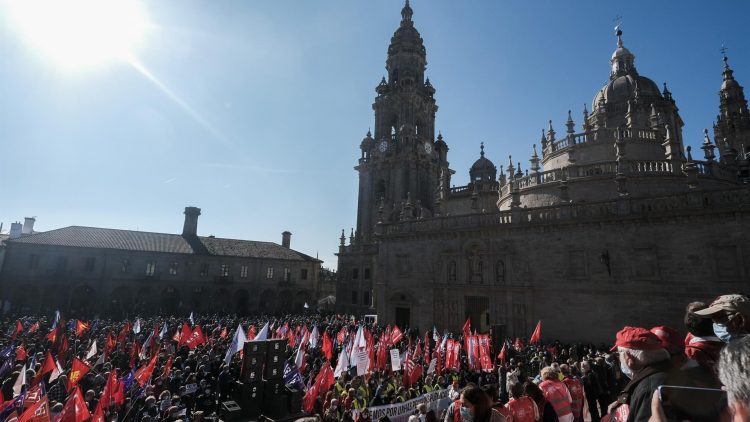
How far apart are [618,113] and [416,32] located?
112 ft

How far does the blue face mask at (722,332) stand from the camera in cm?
306

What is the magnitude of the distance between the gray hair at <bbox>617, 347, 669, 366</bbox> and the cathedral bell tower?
41487 mm

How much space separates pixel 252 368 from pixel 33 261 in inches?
1808

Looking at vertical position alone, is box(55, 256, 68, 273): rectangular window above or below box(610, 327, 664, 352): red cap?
above

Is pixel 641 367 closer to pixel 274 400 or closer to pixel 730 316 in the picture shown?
pixel 730 316

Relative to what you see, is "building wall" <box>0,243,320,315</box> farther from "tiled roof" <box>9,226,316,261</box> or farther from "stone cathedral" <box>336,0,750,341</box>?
"stone cathedral" <box>336,0,750,341</box>

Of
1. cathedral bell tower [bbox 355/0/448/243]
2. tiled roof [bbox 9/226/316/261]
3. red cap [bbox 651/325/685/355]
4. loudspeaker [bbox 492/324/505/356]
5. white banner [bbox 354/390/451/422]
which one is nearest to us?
red cap [bbox 651/325/685/355]

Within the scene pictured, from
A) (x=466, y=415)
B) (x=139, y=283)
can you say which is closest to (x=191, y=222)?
(x=139, y=283)

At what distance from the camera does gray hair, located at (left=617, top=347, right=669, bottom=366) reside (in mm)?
3117

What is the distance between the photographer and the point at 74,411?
7.63 meters

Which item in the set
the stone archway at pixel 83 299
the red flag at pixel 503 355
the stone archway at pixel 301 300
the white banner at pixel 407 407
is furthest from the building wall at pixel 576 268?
the stone archway at pixel 83 299

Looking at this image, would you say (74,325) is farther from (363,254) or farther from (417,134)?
(417,134)

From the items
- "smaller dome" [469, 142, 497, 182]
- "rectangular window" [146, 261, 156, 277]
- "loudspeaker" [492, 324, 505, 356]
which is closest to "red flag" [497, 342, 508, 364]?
"loudspeaker" [492, 324, 505, 356]

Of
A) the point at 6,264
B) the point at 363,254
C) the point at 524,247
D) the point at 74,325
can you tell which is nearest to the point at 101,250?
the point at 6,264
